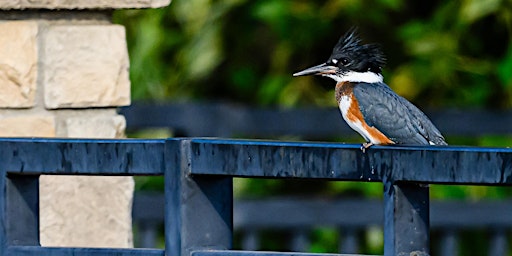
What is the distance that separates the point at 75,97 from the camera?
11.1 feet

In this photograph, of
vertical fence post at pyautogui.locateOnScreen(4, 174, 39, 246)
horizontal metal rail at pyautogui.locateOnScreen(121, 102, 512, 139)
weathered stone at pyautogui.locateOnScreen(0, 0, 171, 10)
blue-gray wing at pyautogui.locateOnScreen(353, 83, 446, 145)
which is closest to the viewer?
vertical fence post at pyautogui.locateOnScreen(4, 174, 39, 246)

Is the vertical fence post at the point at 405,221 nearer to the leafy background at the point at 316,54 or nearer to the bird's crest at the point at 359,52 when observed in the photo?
the bird's crest at the point at 359,52

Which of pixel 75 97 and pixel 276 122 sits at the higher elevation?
pixel 276 122

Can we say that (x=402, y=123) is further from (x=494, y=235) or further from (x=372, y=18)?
(x=372, y=18)

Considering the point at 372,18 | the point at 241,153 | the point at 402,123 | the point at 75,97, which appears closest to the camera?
the point at 241,153

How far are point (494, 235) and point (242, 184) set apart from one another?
169 cm

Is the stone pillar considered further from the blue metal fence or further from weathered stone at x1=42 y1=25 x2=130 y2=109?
the blue metal fence

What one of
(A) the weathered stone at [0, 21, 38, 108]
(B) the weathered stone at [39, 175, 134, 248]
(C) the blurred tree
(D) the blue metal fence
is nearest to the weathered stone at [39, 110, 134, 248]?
(B) the weathered stone at [39, 175, 134, 248]

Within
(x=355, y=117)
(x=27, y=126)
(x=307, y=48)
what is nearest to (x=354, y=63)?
(x=355, y=117)

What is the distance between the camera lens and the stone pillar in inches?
130

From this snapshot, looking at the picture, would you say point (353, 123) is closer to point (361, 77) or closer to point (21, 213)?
point (361, 77)

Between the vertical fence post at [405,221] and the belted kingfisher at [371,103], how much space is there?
1091 mm

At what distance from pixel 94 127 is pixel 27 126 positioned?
0.21 metres

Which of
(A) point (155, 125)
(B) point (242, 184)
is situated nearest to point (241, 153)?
(A) point (155, 125)
